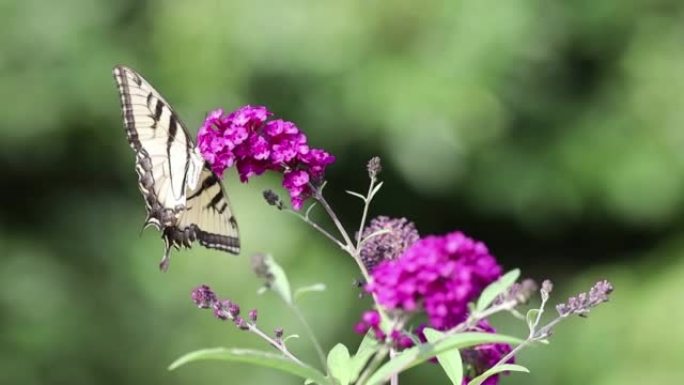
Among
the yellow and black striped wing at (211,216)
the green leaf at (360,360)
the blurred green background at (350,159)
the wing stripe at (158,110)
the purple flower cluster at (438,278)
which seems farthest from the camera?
the blurred green background at (350,159)

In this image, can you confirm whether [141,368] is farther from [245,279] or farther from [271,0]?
[271,0]

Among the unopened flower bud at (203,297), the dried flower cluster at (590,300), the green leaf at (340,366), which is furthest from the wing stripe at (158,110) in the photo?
the dried flower cluster at (590,300)

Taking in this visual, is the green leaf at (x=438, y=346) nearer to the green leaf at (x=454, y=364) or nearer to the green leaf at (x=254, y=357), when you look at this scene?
the green leaf at (x=254, y=357)

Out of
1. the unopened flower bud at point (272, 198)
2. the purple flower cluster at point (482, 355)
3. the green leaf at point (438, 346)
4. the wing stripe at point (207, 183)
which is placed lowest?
the green leaf at point (438, 346)

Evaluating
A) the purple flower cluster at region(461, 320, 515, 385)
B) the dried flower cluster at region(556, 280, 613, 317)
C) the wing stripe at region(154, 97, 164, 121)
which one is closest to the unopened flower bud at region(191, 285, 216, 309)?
the purple flower cluster at region(461, 320, 515, 385)

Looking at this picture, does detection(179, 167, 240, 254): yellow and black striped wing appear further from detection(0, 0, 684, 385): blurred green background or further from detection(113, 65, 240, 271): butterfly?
detection(0, 0, 684, 385): blurred green background
